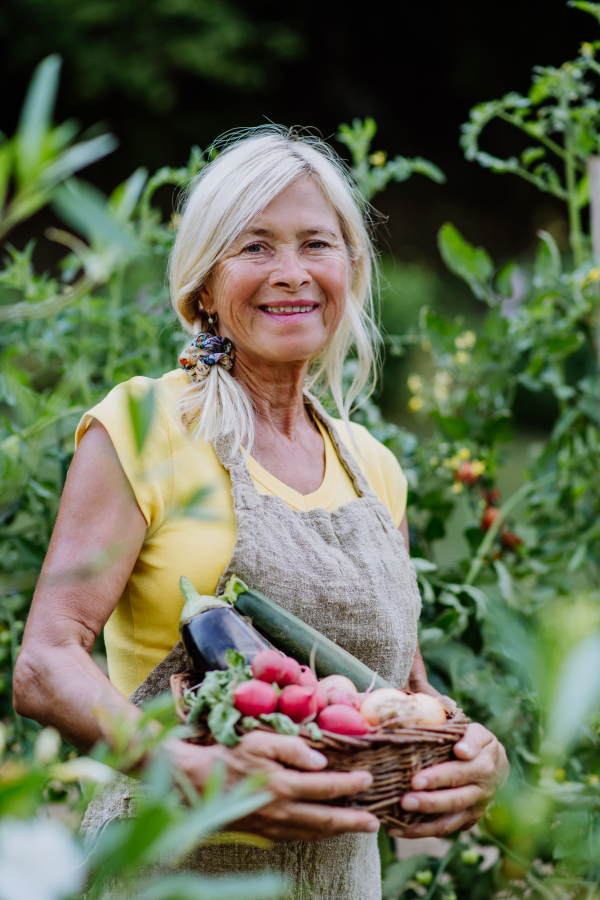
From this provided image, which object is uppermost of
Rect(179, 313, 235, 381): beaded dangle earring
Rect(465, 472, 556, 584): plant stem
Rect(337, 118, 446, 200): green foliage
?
Rect(337, 118, 446, 200): green foliage

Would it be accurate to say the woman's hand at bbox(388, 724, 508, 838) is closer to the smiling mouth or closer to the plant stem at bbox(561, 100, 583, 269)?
the smiling mouth

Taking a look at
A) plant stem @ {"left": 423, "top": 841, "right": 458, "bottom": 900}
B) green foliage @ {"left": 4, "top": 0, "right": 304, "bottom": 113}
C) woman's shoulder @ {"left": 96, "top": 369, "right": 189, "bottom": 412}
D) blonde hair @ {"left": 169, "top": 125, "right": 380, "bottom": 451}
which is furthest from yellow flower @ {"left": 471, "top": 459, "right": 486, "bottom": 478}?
green foliage @ {"left": 4, "top": 0, "right": 304, "bottom": 113}

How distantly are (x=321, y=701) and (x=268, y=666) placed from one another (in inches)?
3.0

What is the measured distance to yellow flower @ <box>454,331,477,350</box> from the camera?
2.21m

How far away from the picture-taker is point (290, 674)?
3.18 ft

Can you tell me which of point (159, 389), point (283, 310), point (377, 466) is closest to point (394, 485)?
point (377, 466)

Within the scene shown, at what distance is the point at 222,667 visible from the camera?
1.02 m

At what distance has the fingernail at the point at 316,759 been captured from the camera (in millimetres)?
882

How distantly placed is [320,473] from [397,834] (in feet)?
2.05

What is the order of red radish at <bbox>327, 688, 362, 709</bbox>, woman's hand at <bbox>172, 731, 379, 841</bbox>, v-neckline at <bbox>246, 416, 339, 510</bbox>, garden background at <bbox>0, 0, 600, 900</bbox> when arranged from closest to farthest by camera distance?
1. garden background at <bbox>0, 0, 600, 900</bbox>
2. woman's hand at <bbox>172, 731, 379, 841</bbox>
3. red radish at <bbox>327, 688, 362, 709</bbox>
4. v-neckline at <bbox>246, 416, 339, 510</bbox>

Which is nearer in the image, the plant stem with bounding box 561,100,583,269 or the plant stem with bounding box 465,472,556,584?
the plant stem with bounding box 465,472,556,584

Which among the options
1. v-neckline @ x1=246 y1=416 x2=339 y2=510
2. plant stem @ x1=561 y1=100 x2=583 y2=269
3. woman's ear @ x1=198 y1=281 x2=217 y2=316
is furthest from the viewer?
plant stem @ x1=561 y1=100 x2=583 y2=269

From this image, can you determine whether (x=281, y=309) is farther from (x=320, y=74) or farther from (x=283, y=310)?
(x=320, y=74)

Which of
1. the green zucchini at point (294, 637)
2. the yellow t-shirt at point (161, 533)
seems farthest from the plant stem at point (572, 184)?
the green zucchini at point (294, 637)
